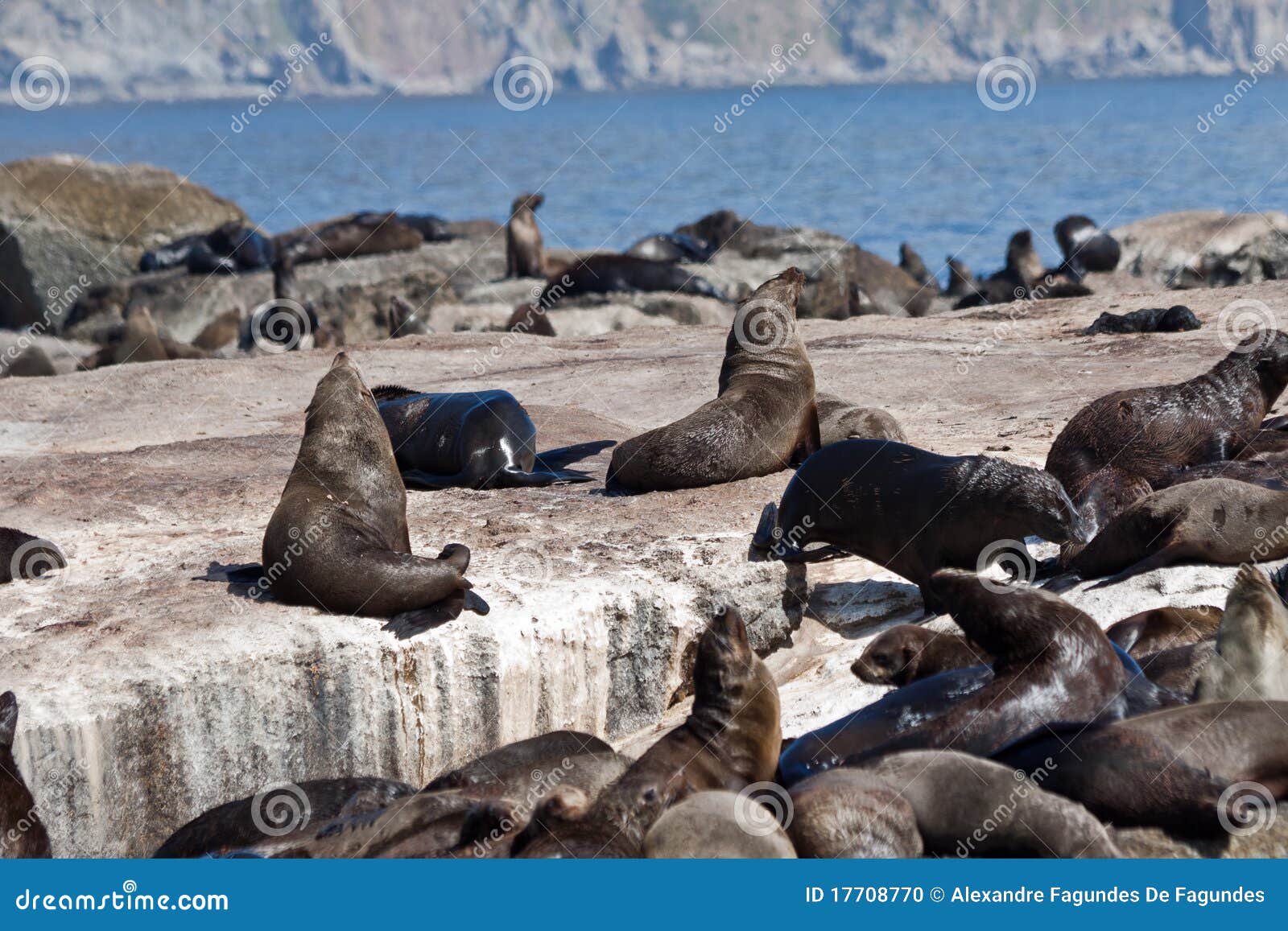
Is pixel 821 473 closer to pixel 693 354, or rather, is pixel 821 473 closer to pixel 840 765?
pixel 840 765

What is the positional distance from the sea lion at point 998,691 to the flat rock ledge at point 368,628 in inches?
37.2

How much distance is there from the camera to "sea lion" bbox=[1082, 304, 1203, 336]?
12.6 metres

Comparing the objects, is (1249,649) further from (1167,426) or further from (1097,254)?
(1097,254)

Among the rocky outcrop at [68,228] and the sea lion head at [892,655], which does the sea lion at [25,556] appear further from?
the rocky outcrop at [68,228]

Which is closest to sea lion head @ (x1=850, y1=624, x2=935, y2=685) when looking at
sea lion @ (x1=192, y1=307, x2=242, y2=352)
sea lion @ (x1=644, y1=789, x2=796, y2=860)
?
sea lion @ (x1=644, y1=789, x2=796, y2=860)

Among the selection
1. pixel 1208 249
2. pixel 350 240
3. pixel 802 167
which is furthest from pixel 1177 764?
pixel 802 167

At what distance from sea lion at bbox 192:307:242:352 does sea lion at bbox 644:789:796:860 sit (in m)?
16.2

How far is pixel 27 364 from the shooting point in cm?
1675

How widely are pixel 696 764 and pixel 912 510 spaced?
7.91ft

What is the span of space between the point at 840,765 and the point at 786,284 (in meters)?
5.13

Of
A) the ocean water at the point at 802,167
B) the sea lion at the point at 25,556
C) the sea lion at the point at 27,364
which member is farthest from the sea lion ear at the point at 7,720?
the sea lion at the point at 27,364

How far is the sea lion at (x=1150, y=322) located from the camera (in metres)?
12.6

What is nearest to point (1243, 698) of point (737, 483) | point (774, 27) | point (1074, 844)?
point (1074, 844)

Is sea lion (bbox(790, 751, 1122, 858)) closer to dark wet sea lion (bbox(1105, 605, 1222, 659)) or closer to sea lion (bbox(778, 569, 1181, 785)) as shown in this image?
sea lion (bbox(778, 569, 1181, 785))
